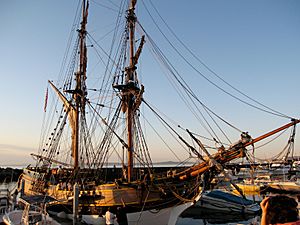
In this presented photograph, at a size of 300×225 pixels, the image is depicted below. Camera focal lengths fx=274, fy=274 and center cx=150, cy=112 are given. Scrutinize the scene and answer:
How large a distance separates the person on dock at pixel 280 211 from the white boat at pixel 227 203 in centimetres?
2432

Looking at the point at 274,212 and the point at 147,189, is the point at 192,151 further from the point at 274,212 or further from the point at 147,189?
the point at 274,212

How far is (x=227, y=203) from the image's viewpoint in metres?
27.0

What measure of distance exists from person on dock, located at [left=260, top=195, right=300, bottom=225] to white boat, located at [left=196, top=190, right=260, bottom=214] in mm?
24320

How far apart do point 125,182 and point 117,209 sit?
184 centimetres

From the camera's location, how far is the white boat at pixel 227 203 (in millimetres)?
24920

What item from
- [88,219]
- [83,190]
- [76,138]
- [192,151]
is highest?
[76,138]

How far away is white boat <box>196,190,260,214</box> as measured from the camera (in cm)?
2492

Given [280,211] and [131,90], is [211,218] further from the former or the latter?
[280,211]

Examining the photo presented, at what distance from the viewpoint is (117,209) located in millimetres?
18422

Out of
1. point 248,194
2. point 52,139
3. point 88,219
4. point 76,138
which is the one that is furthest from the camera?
point 248,194

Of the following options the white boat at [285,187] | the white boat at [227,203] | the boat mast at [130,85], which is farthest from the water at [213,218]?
the white boat at [285,187]

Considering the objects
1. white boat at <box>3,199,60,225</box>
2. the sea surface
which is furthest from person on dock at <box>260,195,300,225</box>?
the sea surface

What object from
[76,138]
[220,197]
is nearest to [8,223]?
[76,138]

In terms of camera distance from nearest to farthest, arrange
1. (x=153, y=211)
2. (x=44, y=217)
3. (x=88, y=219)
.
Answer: (x=44, y=217) → (x=153, y=211) → (x=88, y=219)
